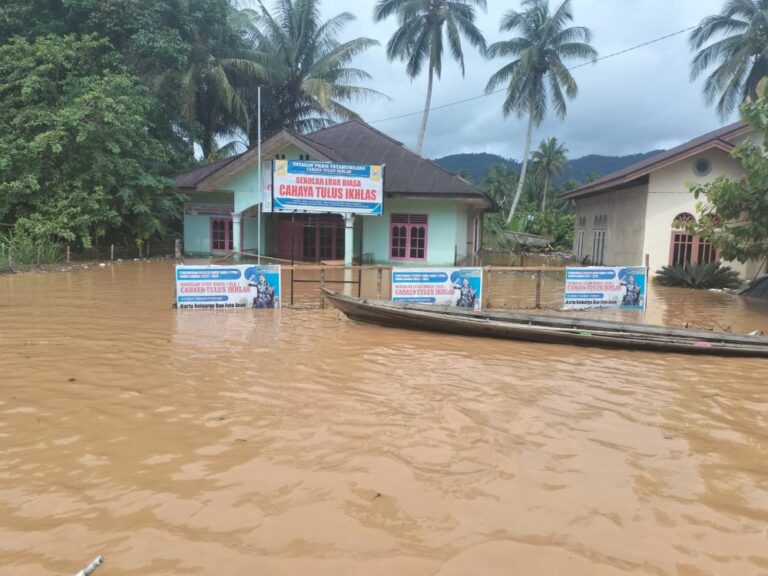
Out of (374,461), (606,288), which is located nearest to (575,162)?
(606,288)

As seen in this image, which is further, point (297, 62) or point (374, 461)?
point (297, 62)

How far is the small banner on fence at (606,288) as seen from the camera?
1134cm

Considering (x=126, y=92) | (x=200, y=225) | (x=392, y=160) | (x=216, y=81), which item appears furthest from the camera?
(x=216, y=81)

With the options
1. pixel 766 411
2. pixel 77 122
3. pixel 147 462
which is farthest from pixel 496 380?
pixel 77 122

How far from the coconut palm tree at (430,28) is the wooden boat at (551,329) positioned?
1063 inches

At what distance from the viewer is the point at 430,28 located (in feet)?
106

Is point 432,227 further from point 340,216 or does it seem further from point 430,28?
point 430,28

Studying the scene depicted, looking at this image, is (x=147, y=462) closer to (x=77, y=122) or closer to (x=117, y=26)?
(x=77, y=122)

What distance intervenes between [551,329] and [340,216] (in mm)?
16115

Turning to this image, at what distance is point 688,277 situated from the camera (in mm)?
17328

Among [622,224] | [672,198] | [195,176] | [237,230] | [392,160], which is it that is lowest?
[237,230]

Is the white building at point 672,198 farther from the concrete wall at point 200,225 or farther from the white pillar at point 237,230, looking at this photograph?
the concrete wall at point 200,225

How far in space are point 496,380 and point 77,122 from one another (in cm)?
1861

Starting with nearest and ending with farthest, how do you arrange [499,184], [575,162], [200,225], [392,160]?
[392,160] < [200,225] < [499,184] < [575,162]
